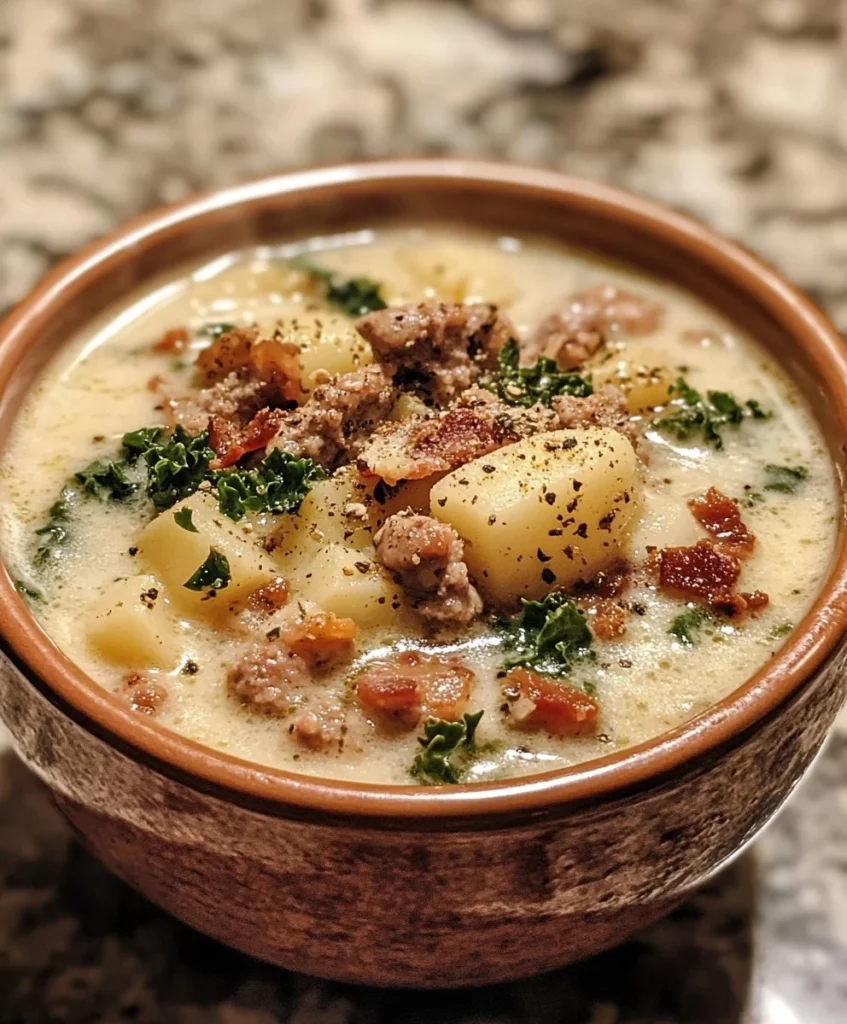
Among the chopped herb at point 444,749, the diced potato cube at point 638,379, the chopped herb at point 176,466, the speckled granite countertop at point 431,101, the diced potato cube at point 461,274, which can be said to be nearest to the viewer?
the chopped herb at point 444,749

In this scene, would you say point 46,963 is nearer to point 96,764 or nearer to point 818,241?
point 96,764

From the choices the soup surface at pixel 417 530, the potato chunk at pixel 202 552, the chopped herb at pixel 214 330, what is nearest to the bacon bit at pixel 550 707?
the soup surface at pixel 417 530

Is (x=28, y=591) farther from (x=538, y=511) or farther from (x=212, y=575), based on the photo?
(x=538, y=511)

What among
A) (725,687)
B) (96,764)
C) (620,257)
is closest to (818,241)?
(620,257)

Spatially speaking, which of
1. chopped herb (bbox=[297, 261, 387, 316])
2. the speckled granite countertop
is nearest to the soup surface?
chopped herb (bbox=[297, 261, 387, 316])

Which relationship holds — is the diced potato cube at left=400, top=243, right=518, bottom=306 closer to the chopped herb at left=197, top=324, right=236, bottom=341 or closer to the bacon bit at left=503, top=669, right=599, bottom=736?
the chopped herb at left=197, top=324, right=236, bottom=341

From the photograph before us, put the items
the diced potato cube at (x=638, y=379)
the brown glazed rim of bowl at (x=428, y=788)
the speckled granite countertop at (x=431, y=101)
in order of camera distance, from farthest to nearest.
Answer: the speckled granite countertop at (x=431, y=101), the diced potato cube at (x=638, y=379), the brown glazed rim of bowl at (x=428, y=788)

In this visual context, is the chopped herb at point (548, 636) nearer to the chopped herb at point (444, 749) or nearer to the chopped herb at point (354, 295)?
the chopped herb at point (444, 749)
